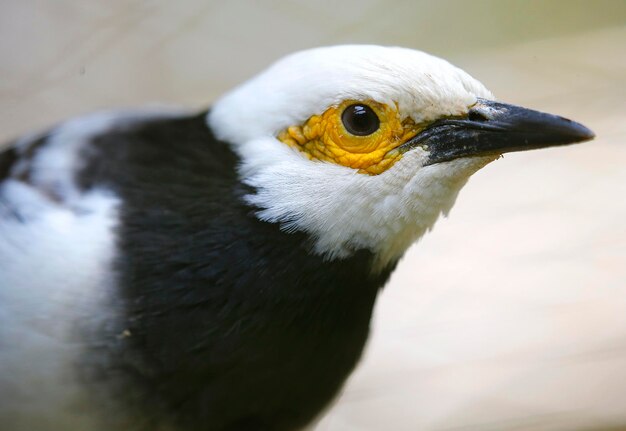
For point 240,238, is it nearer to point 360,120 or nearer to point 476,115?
point 360,120

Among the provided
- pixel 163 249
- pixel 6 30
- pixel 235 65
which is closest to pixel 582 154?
pixel 235 65

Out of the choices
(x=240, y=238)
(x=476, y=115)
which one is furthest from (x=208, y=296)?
(x=476, y=115)

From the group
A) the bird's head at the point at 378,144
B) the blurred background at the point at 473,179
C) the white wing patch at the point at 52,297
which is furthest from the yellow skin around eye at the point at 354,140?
the blurred background at the point at 473,179

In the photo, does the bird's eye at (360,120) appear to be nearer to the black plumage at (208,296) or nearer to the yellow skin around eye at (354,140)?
the yellow skin around eye at (354,140)

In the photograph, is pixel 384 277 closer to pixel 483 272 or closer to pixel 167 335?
pixel 167 335

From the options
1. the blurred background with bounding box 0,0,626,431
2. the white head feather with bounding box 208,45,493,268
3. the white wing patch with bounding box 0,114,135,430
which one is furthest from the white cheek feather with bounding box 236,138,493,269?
the blurred background with bounding box 0,0,626,431

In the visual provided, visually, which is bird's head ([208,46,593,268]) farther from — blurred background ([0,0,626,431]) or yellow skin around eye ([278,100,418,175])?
blurred background ([0,0,626,431])

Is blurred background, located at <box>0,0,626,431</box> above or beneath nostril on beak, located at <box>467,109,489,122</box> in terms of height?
above

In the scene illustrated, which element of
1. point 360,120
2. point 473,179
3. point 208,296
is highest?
point 473,179
